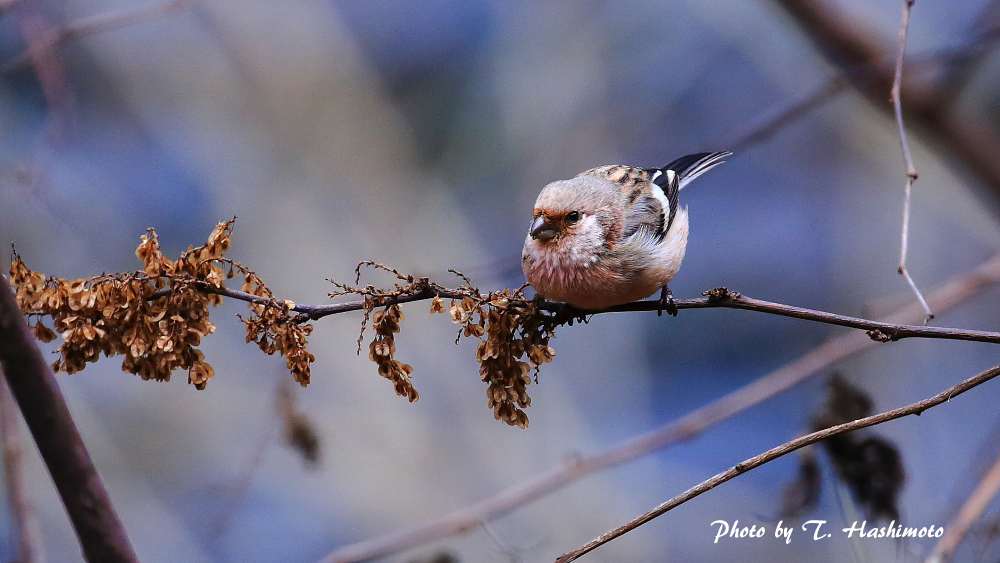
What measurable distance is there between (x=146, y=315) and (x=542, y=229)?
2.27ft

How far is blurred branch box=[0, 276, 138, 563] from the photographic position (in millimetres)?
658

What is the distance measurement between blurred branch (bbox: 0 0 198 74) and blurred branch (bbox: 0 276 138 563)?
1797mm

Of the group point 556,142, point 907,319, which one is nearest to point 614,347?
point 556,142

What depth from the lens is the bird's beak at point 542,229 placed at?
1.37 meters

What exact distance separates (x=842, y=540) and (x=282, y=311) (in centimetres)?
173

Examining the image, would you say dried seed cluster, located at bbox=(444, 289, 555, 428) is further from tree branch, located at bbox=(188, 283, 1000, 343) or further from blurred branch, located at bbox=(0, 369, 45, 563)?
blurred branch, located at bbox=(0, 369, 45, 563)

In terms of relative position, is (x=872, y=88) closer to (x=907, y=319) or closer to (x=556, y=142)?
(x=907, y=319)

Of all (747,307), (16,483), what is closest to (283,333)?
(16,483)

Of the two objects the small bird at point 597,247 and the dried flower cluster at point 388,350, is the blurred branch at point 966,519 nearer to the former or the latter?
the small bird at point 597,247

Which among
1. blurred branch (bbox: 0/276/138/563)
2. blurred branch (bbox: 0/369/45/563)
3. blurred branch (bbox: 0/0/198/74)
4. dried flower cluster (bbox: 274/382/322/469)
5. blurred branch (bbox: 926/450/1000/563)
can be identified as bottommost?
blurred branch (bbox: 926/450/1000/563)

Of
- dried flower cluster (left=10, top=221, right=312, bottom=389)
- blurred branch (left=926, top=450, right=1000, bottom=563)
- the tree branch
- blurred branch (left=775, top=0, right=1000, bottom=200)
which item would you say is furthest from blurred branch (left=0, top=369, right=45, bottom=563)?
blurred branch (left=775, top=0, right=1000, bottom=200)

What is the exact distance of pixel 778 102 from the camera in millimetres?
2371

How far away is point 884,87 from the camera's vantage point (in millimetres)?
2238

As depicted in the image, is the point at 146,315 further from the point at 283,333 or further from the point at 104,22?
the point at 104,22
